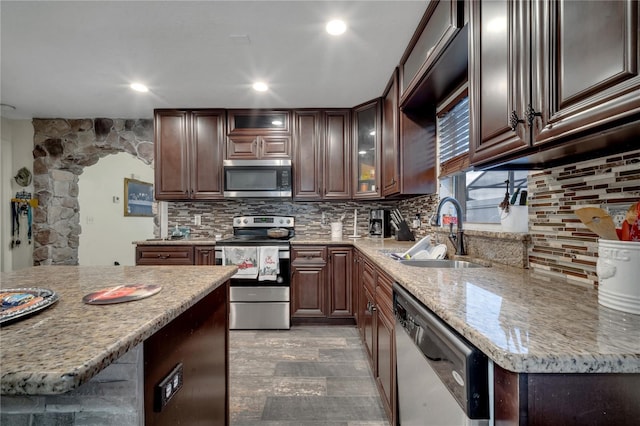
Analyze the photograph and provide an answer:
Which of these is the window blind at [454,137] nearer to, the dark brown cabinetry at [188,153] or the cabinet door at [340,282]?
the cabinet door at [340,282]

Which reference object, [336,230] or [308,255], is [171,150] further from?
[336,230]

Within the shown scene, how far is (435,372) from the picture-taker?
80 cm

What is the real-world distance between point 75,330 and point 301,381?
1650 mm

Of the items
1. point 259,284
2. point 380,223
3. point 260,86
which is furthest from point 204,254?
point 380,223

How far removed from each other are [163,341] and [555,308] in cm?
109

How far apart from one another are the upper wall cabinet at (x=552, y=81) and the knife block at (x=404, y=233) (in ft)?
5.44

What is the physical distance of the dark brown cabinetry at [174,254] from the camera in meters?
2.88

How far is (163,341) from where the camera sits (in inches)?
31.1

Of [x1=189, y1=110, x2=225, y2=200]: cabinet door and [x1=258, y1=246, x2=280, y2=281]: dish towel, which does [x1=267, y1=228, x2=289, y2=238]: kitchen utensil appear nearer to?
[x1=258, y1=246, x2=280, y2=281]: dish towel

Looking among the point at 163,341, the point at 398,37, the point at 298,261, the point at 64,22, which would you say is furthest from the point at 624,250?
the point at 64,22

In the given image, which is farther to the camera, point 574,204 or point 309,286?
point 309,286

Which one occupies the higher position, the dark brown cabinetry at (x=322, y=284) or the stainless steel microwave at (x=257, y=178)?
the stainless steel microwave at (x=257, y=178)

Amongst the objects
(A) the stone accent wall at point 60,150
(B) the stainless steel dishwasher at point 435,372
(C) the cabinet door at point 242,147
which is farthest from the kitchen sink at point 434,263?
(A) the stone accent wall at point 60,150

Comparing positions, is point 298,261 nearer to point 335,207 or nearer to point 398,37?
point 335,207
